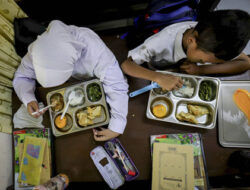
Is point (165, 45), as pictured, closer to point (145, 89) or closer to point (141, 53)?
point (141, 53)

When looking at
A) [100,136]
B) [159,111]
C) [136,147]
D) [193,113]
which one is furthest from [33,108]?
[193,113]

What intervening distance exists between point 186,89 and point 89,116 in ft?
2.68

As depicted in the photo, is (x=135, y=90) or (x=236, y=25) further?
(x=135, y=90)

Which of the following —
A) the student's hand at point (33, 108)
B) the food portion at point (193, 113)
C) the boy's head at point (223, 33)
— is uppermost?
the boy's head at point (223, 33)

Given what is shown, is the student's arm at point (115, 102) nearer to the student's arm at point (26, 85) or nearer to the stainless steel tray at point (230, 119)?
the student's arm at point (26, 85)

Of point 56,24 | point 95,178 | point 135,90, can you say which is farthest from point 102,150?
point 56,24

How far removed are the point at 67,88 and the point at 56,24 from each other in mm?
505

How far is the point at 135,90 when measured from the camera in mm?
1291

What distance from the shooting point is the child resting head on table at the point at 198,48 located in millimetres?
856

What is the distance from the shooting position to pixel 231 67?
3.93ft

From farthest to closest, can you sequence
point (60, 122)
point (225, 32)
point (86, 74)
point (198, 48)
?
point (86, 74)
point (60, 122)
point (198, 48)
point (225, 32)

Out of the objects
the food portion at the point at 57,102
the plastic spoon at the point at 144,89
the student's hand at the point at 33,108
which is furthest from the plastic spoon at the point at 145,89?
the student's hand at the point at 33,108

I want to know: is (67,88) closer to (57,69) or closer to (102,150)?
(57,69)

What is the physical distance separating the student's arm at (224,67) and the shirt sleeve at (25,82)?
130cm
